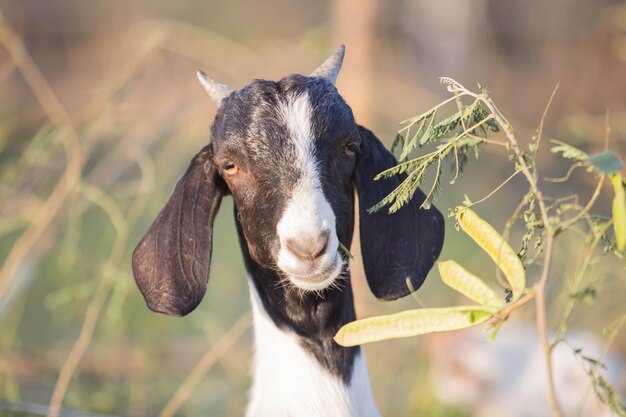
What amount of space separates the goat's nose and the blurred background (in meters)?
0.75

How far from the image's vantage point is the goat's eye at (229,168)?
321 centimetres

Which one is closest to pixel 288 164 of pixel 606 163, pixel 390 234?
pixel 390 234

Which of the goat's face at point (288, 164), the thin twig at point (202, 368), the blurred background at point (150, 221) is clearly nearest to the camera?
the goat's face at point (288, 164)

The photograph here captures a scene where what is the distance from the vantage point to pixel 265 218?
3045 mm

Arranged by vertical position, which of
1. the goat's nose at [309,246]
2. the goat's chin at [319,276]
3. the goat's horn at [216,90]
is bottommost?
the goat's chin at [319,276]

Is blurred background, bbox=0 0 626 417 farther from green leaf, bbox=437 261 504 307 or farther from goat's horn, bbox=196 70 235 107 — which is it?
goat's horn, bbox=196 70 235 107

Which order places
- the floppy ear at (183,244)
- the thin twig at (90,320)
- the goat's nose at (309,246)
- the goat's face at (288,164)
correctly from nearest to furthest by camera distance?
the goat's nose at (309,246) → the goat's face at (288,164) → the floppy ear at (183,244) → the thin twig at (90,320)

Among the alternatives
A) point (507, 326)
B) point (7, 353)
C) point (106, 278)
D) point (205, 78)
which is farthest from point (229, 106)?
point (507, 326)

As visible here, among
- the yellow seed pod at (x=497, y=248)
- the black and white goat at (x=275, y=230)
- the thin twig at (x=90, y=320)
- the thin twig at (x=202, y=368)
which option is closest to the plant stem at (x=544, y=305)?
the yellow seed pod at (x=497, y=248)

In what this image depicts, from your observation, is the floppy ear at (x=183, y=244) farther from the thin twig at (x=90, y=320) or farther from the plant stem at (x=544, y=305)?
the plant stem at (x=544, y=305)

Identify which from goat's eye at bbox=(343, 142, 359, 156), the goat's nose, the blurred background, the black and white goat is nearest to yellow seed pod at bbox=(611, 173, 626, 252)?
the blurred background

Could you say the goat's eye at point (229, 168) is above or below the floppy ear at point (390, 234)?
above

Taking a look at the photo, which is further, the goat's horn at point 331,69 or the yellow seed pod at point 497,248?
the goat's horn at point 331,69

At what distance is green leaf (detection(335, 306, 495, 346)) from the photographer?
7.73 feet
